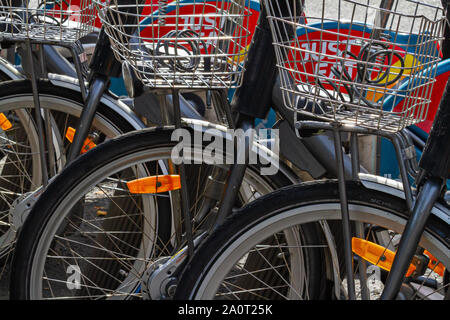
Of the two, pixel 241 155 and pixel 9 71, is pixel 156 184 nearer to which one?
pixel 241 155

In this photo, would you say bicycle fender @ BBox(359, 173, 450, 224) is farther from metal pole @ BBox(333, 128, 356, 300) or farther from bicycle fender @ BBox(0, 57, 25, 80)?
bicycle fender @ BBox(0, 57, 25, 80)

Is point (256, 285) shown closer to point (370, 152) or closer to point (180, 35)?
point (370, 152)

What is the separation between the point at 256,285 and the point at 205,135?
83 cm

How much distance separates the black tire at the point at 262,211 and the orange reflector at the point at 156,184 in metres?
0.57

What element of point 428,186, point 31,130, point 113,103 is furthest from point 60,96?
point 428,186

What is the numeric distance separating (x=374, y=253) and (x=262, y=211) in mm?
344

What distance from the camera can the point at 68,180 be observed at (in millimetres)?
2180

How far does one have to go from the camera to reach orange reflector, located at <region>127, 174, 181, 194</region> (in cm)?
240

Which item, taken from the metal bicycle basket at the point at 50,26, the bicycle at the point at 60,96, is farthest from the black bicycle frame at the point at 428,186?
the metal bicycle basket at the point at 50,26

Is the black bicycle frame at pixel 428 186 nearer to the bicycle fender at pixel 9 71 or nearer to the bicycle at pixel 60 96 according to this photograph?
the bicycle at pixel 60 96

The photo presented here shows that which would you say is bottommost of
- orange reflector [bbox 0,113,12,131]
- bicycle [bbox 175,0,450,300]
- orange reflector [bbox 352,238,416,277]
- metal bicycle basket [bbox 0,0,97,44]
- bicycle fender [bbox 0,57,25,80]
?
orange reflector [bbox 352,238,416,277]

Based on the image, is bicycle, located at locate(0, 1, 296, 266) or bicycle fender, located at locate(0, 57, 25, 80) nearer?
bicycle, located at locate(0, 1, 296, 266)

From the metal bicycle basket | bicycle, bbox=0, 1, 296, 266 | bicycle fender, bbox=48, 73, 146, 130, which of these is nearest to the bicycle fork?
bicycle, bbox=0, 1, 296, 266
